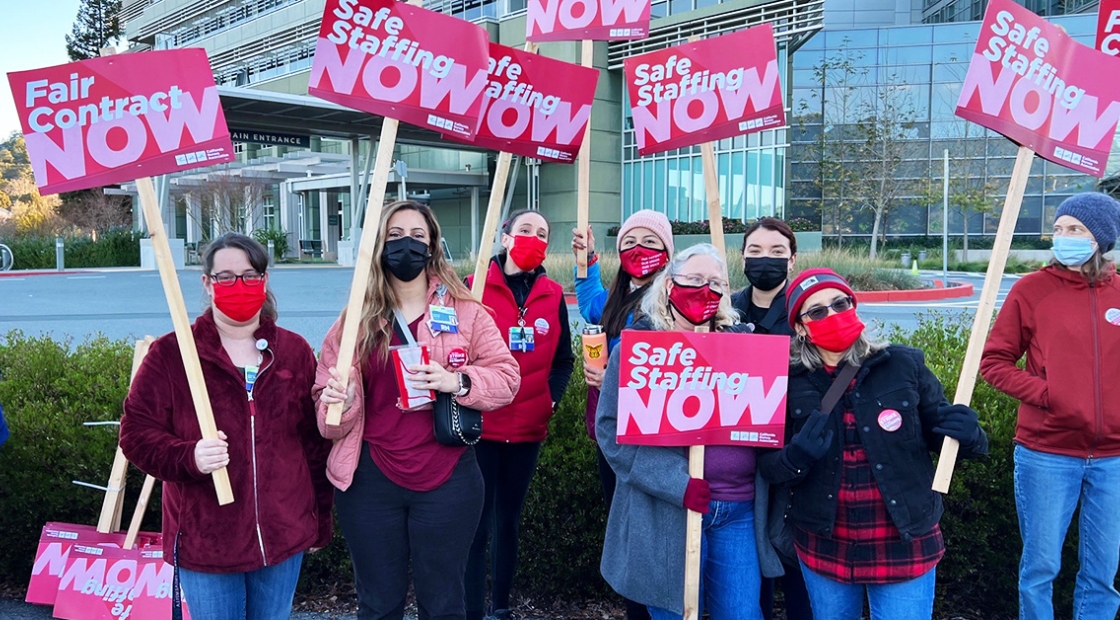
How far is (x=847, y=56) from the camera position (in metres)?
36.4

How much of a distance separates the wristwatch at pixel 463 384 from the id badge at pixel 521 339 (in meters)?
1.01

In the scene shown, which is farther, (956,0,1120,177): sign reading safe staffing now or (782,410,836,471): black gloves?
(956,0,1120,177): sign reading safe staffing now

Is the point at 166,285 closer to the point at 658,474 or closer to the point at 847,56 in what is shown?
the point at 658,474

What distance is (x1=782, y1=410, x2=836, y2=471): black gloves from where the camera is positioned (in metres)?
2.80

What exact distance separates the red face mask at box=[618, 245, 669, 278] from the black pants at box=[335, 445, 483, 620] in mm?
1325

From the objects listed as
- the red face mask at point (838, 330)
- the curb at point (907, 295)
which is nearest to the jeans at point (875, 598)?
the red face mask at point (838, 330)

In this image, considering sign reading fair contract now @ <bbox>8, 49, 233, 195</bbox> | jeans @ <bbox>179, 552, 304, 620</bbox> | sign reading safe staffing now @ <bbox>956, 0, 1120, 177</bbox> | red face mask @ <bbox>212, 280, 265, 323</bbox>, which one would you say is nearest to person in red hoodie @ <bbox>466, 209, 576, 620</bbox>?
jeans @ <bbox>179, 552, 304, 620</bbox>

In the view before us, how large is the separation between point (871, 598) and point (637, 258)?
5.96ft

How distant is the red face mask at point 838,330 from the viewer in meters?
2.92

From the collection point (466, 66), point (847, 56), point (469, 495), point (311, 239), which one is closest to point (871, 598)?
point (469, 495)

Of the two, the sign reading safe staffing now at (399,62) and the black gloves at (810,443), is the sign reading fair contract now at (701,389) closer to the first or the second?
the black gloves at (810,443)

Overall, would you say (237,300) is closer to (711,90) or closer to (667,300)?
(667,300)

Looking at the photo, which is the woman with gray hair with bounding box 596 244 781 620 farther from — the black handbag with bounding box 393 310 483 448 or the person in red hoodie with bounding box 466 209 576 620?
the person in red hoodie with bounding box 466 209 576 620

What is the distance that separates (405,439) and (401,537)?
1.29 feet
